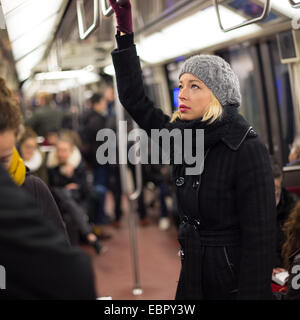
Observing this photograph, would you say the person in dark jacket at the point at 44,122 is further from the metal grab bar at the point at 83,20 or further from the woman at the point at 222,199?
the woman at the point at 222,199

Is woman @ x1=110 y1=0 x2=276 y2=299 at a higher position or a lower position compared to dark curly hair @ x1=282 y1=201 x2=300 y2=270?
higher

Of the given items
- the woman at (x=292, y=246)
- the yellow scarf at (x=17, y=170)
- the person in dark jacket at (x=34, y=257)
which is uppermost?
the yellow scarf at (x=17, y=170)

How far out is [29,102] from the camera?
16859mm

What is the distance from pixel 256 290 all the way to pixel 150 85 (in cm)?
575

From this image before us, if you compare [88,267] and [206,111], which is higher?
[206,111]

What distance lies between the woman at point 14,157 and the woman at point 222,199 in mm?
470

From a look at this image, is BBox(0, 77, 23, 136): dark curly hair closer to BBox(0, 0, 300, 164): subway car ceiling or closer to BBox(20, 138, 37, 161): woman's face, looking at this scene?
BBox(0, 0, 300, 164): subway car ceiling

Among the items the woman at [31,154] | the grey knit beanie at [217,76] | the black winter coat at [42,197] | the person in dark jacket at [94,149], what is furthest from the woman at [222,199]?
the person in dark jacket at [94,149]

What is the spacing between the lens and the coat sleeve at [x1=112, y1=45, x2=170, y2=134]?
1780mm

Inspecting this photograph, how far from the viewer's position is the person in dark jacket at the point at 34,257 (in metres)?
0.86

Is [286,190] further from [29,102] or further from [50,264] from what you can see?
[29,102]

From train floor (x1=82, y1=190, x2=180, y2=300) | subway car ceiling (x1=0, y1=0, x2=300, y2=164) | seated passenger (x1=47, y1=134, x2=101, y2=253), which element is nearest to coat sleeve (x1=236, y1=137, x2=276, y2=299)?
subway car ceiling (x1=0, y1=0, x2=300, y2=164)

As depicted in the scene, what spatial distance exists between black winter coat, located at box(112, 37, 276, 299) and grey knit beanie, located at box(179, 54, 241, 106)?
0.07 metres

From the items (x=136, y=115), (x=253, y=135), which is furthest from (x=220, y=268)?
(x=136, y=115)
